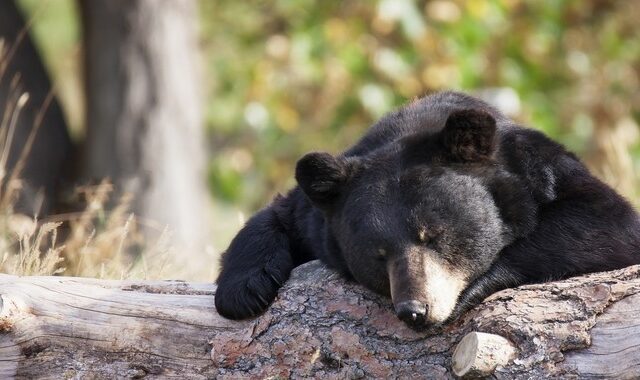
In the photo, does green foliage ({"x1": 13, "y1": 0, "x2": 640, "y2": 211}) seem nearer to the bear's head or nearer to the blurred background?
the blurred background

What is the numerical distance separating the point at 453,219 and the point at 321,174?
2.14 feet

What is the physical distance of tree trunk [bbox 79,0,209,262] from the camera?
31.0 feet

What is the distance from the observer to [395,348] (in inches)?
154

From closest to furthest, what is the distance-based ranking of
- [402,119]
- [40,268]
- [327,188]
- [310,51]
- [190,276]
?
1. [327,188]
2. [402,119]
3. [40,268]
4. [190,276]
5. [310,51]

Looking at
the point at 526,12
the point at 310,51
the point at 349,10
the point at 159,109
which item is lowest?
the point at 159,109

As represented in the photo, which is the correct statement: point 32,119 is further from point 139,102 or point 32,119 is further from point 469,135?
point 469,135

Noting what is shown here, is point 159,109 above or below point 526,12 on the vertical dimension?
below

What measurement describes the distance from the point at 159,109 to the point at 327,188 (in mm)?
5507

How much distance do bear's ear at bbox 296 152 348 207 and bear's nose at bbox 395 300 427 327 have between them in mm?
781

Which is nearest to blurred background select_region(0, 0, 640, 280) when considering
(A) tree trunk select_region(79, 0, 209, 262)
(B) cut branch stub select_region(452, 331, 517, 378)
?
(A) tree trunk select_region(79, 0, 209, 262)

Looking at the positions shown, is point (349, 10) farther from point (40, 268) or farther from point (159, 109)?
point (40, 268)

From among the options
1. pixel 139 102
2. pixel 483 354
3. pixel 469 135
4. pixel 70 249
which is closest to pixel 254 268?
pixel 469 135

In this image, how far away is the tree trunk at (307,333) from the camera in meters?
3.62

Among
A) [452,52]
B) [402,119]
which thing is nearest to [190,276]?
[402,119]
